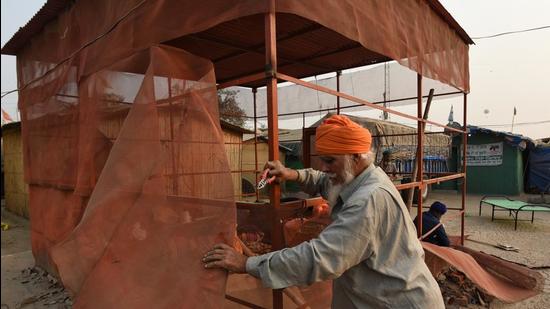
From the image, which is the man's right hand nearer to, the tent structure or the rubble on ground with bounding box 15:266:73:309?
the tent structure

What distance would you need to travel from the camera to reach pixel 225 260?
1615 millimetres

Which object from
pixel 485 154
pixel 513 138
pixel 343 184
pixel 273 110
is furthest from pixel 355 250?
pixel 485 154

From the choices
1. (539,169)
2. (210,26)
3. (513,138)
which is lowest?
(539,169)

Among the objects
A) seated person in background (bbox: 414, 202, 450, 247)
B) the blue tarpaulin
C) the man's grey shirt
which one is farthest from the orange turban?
the blue tarpaulin

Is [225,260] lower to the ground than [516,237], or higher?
higher

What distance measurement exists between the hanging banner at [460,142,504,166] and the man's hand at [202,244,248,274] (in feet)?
55.6

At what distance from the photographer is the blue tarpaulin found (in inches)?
606

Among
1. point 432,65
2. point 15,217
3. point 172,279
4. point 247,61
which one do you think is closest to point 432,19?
point 432,65

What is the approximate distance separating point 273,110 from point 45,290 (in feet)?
15.4

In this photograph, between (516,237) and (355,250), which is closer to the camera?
(355,250)

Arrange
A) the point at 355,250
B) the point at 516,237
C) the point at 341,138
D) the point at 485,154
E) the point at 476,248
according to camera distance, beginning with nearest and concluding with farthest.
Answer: the point at 355,250, the point at 341,138, the point at 476,248, the point at 516,237, the point at 485,154

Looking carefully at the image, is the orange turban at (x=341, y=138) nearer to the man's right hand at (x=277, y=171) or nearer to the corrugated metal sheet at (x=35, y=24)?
the man's right hand at (x=277, y=171)

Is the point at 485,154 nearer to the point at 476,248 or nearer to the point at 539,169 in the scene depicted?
the point at 539,169

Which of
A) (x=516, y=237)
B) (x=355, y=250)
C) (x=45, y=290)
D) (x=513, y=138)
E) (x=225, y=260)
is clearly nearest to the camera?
(x=355, y=250)
